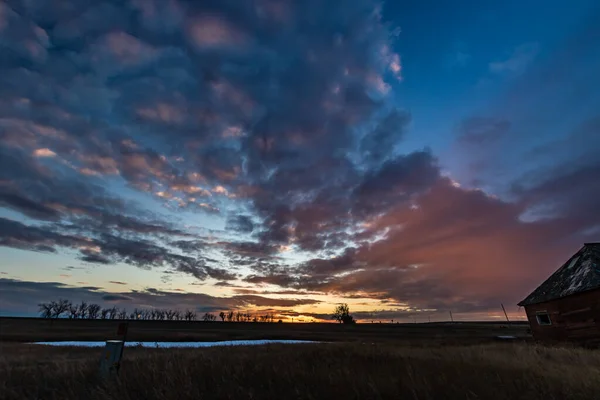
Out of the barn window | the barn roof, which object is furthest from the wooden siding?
the barn roof

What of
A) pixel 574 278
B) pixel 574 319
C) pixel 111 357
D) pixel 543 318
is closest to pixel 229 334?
pixel 543 318

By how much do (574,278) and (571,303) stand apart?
216cm

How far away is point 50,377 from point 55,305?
230 meters

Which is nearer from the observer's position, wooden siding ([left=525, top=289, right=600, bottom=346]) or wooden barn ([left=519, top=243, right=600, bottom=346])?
wooden siding ([left=525, top=289, right=600, bottom=346])

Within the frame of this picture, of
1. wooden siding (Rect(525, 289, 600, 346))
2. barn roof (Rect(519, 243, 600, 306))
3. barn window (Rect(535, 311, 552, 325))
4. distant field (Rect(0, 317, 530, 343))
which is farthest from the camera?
distant field (Rect(0, 317, 530, 343))

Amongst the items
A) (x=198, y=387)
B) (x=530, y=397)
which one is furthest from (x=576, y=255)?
(x=198, y=387)

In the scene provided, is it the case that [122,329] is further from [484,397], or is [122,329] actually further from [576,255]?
[576,255]

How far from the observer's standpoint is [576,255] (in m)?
28.4

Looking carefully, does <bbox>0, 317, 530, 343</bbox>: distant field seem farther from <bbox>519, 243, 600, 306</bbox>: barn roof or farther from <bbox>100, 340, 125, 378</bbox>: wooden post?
<bbox>100, 340, 125, 378</bbox>: wooden post

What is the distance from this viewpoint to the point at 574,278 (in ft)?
82.8

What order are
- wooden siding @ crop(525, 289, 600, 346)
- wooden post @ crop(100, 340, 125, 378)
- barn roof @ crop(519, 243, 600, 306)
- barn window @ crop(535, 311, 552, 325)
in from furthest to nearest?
barn window @ crop(535, 311, 552, 325), barn roof @ crop(519, 243, 600, 306), wooden siding @ crop(525, 289, 600, 346), wooden post @ crop(100, 340, 125, 378)

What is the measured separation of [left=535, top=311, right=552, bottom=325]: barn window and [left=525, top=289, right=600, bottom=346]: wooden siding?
273mm

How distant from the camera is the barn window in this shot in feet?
90.3

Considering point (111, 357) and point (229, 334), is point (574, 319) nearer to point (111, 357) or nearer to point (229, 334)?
point (111, 357)
